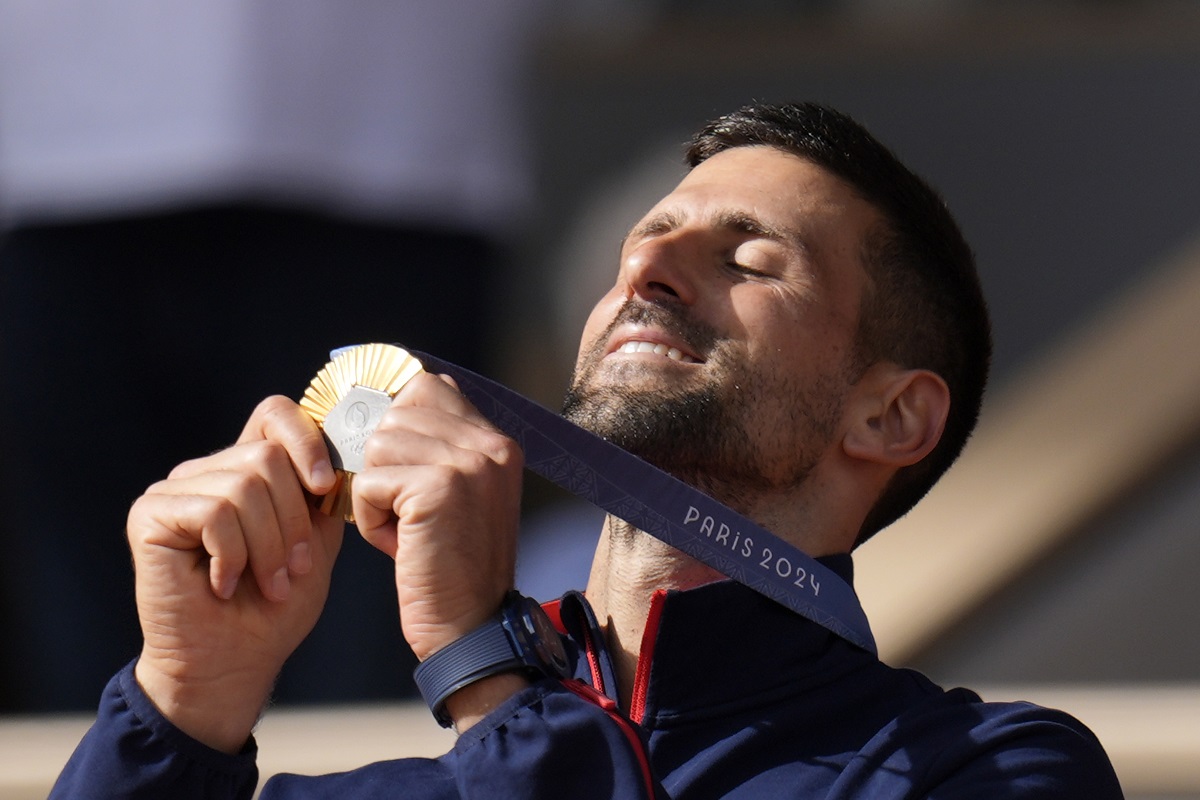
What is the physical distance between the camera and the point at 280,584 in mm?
2039

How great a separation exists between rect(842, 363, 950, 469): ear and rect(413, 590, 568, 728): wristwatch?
0.83 meters

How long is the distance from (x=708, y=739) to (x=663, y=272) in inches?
25.4

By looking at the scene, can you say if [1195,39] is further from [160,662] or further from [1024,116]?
[160,662]

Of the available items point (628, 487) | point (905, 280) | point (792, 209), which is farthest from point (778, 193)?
point (628, 487)

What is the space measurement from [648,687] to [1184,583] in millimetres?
1929

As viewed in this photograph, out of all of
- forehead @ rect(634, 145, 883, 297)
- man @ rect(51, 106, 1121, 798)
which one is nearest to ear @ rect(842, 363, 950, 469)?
man @ rect(51, 106, 1121, 798)

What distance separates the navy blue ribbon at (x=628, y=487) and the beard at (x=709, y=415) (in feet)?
0.76

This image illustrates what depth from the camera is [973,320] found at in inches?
109

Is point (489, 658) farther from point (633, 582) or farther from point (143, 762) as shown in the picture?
point (633, 582)

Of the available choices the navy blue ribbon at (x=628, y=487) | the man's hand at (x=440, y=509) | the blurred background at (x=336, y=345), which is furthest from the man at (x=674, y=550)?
the blurred background at (x=336, y=345)

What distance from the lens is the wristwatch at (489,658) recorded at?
1.84 meters

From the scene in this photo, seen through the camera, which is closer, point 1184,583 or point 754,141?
point 754,141

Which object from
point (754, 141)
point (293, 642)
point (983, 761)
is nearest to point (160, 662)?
point (293, 642)

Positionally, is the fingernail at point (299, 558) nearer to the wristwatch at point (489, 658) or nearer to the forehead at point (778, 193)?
the wristwatch at point (489, 658)
